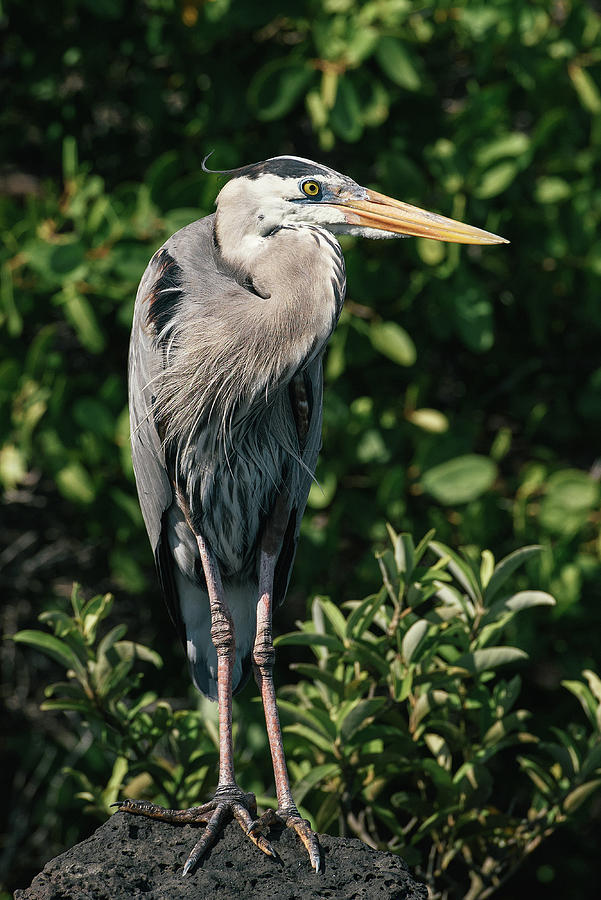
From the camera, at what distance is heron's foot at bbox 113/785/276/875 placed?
6.50 ft

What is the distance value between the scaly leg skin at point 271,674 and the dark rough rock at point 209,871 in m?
0.04

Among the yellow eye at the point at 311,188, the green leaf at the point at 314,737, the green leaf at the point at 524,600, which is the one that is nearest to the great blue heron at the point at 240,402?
the yellow eye at the point at 311,188

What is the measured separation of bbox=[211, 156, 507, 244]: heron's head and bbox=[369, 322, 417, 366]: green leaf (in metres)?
1.02

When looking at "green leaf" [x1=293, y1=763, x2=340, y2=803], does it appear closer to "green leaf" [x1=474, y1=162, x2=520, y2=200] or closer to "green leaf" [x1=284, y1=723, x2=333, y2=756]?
"green leaf" [x1=284, y1=723, x2=333, y2=756]

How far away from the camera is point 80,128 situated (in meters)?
3.82

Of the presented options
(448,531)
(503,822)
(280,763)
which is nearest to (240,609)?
(280,763)

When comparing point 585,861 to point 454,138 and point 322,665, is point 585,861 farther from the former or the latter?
point 454,138

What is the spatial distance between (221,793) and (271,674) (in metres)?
0.33

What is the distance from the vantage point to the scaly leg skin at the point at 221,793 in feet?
6.57

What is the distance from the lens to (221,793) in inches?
83.7

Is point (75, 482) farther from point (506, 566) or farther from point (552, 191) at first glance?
point (552, 191)

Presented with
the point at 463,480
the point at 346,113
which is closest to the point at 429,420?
the point at 463,480

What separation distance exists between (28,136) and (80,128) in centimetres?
31

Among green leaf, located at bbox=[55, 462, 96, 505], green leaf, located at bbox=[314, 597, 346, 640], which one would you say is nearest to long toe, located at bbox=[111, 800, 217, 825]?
green leaf, located at bbox=[314, 597, 346, 640]
